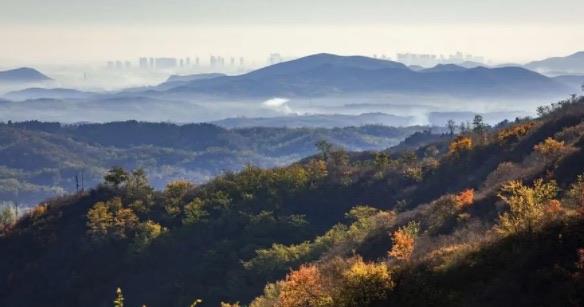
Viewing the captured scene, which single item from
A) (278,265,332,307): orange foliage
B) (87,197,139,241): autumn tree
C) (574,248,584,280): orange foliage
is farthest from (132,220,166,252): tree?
(574,248,584,280): orange foliage

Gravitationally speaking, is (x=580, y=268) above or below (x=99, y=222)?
above

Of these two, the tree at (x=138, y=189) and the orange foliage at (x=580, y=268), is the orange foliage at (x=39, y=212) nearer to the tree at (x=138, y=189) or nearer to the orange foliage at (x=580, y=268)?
the tree at (x=138, y=189)

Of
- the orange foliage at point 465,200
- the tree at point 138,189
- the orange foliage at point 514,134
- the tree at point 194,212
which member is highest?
the orange foliage at point 514,134

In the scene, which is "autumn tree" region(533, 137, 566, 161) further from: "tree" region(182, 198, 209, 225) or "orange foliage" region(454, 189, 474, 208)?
"tree" region(182, 198, 209, 225)

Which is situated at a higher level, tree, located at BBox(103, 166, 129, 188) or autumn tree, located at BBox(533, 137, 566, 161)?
autumn tree, located at BBox(533, 137, 566, 161)

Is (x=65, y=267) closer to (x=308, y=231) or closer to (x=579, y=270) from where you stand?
(x=308, y=231)

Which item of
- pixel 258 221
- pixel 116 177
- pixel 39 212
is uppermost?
pixel 116 177

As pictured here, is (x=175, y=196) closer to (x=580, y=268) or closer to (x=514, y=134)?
(x=514, y=134)

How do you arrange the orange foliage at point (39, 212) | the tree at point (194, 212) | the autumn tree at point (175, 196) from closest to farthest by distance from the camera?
the tree at point (194, 212)
the autumn tree at point (175, 196)
the orange foliage at point (39, 212)

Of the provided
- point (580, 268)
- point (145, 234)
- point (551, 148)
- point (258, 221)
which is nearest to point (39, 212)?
point (145, 234)

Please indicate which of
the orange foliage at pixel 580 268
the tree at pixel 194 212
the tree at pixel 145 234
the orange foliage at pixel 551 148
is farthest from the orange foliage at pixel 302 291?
the tree at pixel 194 212

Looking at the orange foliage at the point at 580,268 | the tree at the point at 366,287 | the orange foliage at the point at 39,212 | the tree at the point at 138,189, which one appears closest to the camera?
the orange foliage at the point at 580,268
